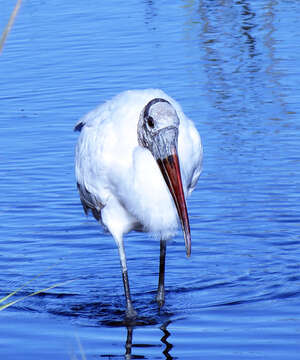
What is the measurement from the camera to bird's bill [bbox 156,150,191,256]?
6.06 meters

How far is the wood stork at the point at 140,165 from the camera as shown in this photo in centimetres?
610

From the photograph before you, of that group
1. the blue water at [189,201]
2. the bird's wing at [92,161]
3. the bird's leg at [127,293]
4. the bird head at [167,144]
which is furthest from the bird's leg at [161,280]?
the bird head at [167,144]

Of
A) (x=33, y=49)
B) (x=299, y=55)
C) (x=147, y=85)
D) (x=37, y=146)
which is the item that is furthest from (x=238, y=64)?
(x=37, y=146)

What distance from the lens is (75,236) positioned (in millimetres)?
8211

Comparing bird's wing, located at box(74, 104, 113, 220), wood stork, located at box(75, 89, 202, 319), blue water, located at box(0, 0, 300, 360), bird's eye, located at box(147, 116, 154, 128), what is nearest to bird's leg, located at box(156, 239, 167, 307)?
wood stork, located at box(75, 89, 202, 319)

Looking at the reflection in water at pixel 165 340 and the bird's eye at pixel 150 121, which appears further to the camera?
the bird's eye at pixel 150 121

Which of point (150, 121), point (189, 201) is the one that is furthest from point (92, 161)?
point (189, 201)

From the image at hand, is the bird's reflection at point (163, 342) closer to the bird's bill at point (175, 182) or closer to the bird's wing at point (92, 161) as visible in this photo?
the bird's bill at point (175, 182)

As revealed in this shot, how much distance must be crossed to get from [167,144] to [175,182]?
23cm

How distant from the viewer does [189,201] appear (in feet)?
28.5

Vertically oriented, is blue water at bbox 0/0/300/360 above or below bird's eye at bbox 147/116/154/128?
below

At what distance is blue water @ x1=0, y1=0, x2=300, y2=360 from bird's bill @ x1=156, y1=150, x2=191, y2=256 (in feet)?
2.09

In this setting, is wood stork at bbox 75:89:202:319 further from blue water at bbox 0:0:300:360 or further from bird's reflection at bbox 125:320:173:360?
blue water at bbox 0:0:300:360

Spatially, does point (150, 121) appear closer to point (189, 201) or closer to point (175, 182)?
point (175, 182)
